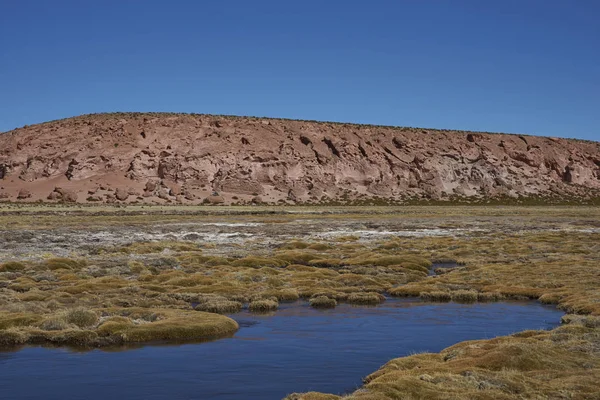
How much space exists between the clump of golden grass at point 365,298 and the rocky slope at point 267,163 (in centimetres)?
8273

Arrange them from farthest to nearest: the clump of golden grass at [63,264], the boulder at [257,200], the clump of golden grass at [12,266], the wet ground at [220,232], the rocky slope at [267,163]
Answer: the rocky slope at [267,163]
the boulder at [257,200]
the wet ground at [220,232]
the clump of golden grass at [63,264]
the clump of golden grass at [12,266]

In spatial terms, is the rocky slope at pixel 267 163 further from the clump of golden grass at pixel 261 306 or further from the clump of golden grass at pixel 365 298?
the clump of golden grass at pixel 261 306

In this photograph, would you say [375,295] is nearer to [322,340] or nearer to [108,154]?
[322,340]

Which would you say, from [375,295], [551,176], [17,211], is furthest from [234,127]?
[375,295]

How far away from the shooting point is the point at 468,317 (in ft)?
68.6

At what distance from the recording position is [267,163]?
387ft

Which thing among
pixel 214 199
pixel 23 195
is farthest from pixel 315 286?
pixel 23 195

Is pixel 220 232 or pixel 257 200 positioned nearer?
pixel 220 232

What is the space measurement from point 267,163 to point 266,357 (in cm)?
10275

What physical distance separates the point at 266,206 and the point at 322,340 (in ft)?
285

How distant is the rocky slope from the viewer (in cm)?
10969

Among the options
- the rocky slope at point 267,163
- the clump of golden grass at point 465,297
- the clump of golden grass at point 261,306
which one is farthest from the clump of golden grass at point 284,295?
the rocky slope at point 267,163

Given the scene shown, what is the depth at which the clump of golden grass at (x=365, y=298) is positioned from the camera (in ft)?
77.5

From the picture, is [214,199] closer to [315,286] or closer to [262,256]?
[262,256]
